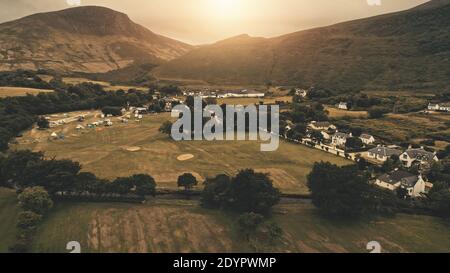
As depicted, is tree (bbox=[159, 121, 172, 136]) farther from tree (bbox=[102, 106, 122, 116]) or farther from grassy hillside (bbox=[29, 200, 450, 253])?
grassy hillside (bbox=[29, 200, 450, 253])

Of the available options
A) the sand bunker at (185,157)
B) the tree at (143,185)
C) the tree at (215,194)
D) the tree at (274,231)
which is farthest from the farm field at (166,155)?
the tree at (274,231)

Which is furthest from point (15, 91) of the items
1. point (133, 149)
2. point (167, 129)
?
point (133, 149)

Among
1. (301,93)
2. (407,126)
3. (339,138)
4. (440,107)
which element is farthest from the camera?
(301,93)

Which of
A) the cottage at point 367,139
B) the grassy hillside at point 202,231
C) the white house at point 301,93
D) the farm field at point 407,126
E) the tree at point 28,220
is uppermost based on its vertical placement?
the white house at point 301,93

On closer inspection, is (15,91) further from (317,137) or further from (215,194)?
(215,194)

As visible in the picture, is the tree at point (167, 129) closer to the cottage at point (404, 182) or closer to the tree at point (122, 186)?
the tree at point (122, 186)
